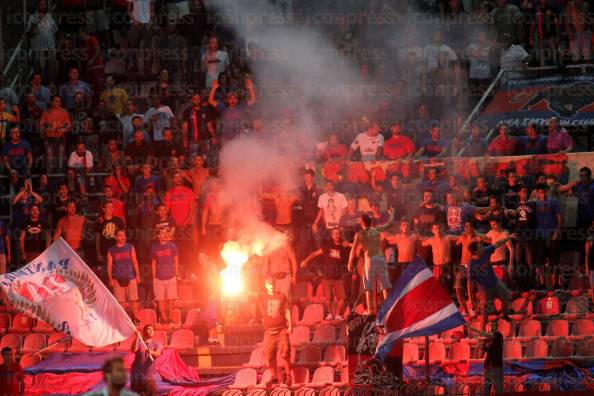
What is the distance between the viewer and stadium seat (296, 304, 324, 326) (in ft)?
61.2

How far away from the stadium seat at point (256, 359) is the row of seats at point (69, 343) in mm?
935

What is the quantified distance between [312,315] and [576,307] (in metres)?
3.75

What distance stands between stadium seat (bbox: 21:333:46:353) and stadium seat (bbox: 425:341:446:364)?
570 centimetres

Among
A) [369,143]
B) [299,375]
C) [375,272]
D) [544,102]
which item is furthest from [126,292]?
[544,102]

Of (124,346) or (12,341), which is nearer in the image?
(124,346)

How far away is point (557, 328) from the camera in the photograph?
18203 millimetres

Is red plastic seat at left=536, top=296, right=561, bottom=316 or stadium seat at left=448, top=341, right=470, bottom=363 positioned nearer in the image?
stadium seat at left=448, top=341, right=470, bottom=363

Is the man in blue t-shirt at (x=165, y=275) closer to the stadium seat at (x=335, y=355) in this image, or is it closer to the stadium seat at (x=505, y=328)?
the stadium seat at (x=335, y=355)

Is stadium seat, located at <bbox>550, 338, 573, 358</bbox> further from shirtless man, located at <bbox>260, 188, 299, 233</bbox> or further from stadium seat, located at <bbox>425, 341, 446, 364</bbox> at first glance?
shirtless man, located at <bbox>260, 188, 299, 233</bbox>

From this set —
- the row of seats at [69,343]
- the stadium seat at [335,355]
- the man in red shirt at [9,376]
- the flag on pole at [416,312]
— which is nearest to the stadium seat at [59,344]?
the row of seats at [69,343]

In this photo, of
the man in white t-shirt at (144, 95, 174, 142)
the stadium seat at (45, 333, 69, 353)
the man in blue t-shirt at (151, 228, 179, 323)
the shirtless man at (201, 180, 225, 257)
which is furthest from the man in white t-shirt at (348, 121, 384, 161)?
the stadium seat at (45, 333, 69, 353)

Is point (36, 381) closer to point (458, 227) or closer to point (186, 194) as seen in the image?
point (186, 194)

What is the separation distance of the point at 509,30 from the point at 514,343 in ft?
23.0

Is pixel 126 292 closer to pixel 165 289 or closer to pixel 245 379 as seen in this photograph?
pixel 165 289
